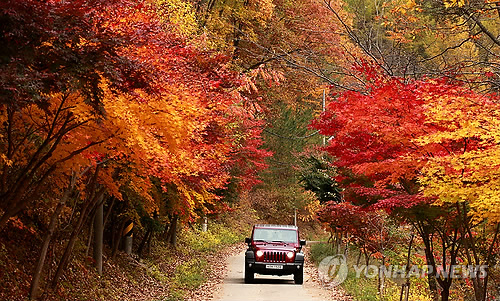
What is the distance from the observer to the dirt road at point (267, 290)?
17516 millimetres

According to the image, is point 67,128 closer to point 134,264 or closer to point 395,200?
point 395,200

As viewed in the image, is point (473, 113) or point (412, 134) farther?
point (412, 134)

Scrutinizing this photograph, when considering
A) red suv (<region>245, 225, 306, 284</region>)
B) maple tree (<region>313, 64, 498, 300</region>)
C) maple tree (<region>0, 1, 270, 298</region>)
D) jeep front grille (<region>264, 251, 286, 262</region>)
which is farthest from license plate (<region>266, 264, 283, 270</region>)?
maple tree (<region>0, 1, 270, 298</region>)

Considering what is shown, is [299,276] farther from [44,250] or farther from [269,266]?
[44,250]

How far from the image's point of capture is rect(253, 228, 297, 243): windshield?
73.3 feet

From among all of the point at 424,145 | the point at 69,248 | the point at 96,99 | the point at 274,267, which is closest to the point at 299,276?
the point at 274,267

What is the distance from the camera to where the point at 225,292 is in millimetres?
18656

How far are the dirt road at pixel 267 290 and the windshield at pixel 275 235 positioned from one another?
145 cm

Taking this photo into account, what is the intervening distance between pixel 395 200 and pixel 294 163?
121ft

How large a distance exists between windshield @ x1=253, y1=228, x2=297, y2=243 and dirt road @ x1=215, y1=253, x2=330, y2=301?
145 cm

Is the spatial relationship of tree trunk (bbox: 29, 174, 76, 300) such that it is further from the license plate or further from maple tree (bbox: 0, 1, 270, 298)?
the license plate

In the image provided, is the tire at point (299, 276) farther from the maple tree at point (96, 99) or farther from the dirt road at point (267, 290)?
the maple tree at point (96, 99)

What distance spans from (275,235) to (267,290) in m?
3.37

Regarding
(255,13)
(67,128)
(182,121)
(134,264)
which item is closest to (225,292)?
(134,264)
